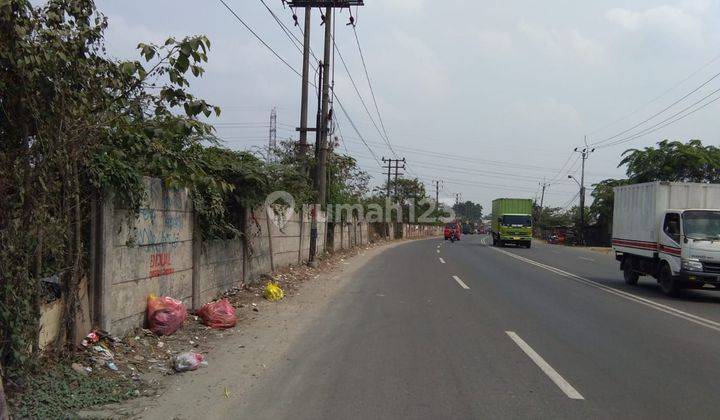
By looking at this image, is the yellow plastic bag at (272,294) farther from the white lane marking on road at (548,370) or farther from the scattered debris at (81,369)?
the scattered debris at (81,369)

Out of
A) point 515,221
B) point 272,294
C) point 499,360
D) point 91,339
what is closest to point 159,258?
point 91,339

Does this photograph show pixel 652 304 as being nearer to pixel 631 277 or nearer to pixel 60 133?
pixel 631 277

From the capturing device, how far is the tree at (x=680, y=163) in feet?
125

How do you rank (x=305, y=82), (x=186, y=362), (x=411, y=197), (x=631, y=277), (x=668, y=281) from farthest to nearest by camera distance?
(x=411, y=197), (x=305, y=82), (x=631, y=277), (x=668, y=281), (x=186, y=362)

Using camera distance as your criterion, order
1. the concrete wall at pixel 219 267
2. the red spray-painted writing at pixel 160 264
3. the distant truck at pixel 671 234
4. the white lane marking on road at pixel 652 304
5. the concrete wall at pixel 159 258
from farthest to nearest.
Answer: the distant truck at pixel 671 234 → the concrete wall at pixel 219 267 → the white lane marking on road at pixel 652 304 → the red spray-painted writing at pixel 160 264 → the concrete wall at pixel 159 258

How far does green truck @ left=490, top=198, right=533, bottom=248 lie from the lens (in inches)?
1665

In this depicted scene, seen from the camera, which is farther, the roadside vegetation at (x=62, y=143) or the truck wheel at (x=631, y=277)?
the truck wheel at (x=631, y=277)

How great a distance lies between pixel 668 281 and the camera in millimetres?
14766

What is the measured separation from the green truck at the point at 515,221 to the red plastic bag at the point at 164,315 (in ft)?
119

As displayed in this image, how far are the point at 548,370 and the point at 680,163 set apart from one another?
37.1 metres

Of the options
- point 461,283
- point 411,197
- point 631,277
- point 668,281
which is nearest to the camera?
point 668,281

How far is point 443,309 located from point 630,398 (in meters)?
5.81

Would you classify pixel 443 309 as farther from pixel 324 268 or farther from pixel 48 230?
pixel 324 268

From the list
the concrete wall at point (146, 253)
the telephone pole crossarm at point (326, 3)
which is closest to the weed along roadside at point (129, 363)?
the concrete wall at point (146, 253)
